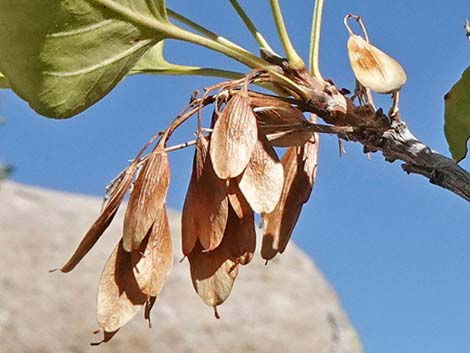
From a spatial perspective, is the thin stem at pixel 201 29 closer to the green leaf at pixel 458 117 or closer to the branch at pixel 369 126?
the branch at pixel 369 126

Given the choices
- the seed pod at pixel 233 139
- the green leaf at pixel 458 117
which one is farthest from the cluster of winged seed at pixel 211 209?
the green leaf at pixel 458 117

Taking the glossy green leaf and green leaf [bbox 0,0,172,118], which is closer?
green leaf [bbox 0,0,172,118]

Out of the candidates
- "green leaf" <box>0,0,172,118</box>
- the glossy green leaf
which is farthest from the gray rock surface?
"green leaf" <box>0,0,172,118</box>

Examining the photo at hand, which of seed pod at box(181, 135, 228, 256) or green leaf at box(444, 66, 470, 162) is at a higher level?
green leaf at box(444, 66, 470, 162)

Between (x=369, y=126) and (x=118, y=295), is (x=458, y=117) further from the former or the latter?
(x=118, y=295)

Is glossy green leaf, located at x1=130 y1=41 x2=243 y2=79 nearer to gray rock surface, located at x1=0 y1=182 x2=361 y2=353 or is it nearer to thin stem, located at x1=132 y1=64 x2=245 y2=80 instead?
thin stem, located at x1=132 y1=64 x2=245 y2=80

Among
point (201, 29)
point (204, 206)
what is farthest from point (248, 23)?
point (204, 206)

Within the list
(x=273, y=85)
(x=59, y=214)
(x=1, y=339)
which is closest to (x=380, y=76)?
(x=273, y=85)

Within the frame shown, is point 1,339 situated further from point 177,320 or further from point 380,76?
point 380,76
